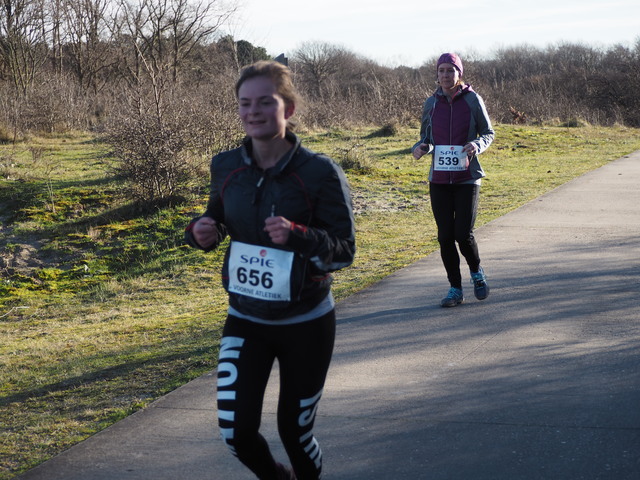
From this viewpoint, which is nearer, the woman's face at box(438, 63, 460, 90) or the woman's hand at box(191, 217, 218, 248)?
the woman's hand at box(191, 217, 218, 248)

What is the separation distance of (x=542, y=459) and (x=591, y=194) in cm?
1035

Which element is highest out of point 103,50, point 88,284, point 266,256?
point 103,50

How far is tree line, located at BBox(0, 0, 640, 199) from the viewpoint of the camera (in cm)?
1304

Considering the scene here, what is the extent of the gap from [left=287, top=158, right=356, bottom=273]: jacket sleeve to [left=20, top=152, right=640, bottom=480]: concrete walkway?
1.27 meters

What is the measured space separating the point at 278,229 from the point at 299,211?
24cm

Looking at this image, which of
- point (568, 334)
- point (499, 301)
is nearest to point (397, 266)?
point (499, 301)

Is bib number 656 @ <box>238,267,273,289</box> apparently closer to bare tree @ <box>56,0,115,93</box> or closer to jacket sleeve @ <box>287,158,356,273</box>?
jacket sleeve @ <box>287,158,356,273</box>

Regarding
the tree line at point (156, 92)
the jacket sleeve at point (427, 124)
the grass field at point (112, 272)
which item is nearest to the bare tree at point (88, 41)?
the tree line at point (156, 92)

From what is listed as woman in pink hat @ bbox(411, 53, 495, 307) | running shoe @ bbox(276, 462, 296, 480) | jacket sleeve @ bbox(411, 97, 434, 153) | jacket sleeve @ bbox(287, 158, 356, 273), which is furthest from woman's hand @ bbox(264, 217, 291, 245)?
jacket sleeve @ bbox(411, 97, 434, 153)

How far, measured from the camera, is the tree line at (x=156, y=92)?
42.8ft

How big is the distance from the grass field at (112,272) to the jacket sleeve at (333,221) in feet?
6.76

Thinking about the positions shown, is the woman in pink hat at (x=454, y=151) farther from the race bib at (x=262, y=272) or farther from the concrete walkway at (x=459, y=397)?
the race bib at (x=262, y=272)

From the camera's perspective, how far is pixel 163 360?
5.88 meters

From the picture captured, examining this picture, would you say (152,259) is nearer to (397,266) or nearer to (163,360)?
(397,266)
